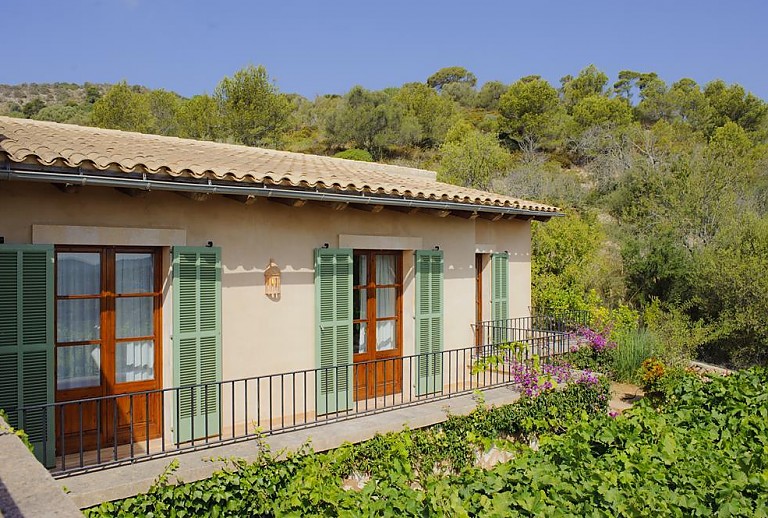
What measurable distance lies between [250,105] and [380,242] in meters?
21.7

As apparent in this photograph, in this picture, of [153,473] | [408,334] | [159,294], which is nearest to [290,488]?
[153,473]

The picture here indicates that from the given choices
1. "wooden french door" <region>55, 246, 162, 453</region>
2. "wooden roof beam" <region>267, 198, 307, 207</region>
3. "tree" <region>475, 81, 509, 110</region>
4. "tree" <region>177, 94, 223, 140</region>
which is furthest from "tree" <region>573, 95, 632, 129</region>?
"wooden french door" <region>55, 246, 162, 453</region>

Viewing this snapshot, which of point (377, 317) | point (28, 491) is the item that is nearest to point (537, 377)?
point (377, 317)

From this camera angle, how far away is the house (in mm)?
5625

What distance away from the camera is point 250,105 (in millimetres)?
28203

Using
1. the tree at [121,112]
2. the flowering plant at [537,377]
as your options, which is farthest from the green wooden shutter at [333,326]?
the tree at [121,112]

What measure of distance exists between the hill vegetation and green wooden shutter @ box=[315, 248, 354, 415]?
726cm

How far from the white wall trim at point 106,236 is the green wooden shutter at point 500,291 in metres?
6.40

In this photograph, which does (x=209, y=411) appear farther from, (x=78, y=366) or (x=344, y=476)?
(x=344, y=476)

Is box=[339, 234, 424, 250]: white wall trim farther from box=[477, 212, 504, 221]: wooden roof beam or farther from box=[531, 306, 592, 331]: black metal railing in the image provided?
box=[531, 306, 592, 331]: black metal railing

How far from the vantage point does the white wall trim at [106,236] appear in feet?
19.0

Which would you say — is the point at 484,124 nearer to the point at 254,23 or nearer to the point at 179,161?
the point at 254,23

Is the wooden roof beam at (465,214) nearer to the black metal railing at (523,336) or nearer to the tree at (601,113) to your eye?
the black metal railing at (523,336)

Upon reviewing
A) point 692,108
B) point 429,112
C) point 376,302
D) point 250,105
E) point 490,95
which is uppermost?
point 490,95
